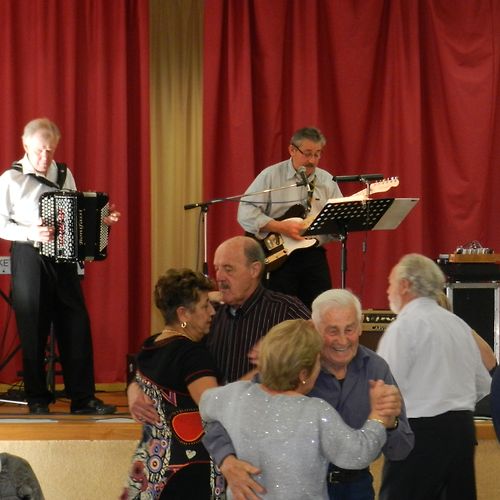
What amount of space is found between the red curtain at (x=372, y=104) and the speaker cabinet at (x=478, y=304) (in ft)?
4.56

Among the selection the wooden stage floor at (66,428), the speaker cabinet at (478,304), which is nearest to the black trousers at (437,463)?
the wooden stage floor at (66,428)

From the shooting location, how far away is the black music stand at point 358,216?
5.95 metres

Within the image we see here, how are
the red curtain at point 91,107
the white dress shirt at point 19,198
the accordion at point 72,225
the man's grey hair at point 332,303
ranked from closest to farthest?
1. the man's grey hair at point 332,303
2. the accordion at point 72,225
3. the white dress shirt at point 19,198
4. the red curtain at point 91,107

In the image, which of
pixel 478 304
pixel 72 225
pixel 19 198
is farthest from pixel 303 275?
pixel 19 198

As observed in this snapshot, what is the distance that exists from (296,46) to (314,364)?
5243 mm

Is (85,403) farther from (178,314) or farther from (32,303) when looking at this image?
(178,314)

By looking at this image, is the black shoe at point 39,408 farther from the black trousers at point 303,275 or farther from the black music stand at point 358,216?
the black music stand at point 358,216

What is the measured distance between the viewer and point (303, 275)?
6641 mm

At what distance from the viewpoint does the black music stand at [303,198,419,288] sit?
19.5 feet

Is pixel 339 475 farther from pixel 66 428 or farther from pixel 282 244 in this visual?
pixel 282 244

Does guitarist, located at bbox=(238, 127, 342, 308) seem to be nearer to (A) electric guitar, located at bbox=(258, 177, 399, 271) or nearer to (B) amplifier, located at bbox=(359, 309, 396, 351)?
(A) electric guitar, located at bbox=(258, 177, 399, 271)

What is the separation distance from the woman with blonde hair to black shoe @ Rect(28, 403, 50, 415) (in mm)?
3000

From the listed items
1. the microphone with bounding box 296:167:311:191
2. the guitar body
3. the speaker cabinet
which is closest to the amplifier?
the speaker cabinet

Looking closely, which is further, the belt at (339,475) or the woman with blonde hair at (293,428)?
the belt at (339,475)
